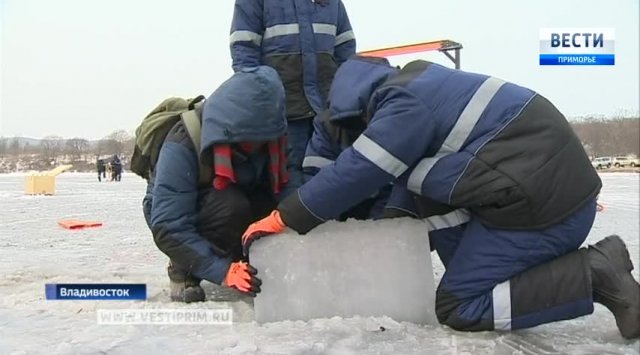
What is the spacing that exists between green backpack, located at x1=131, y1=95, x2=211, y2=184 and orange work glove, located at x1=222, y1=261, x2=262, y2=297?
0.79 feet

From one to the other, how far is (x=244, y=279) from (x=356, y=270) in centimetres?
24

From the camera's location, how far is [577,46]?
170 centimetres

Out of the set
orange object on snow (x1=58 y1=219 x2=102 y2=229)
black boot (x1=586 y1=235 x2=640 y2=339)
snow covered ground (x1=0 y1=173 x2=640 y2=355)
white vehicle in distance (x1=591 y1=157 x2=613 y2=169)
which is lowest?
snow covered ground (x1=0 y1=173 x2=640 y2=355)

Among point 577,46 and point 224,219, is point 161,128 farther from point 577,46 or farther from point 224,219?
point 577,46

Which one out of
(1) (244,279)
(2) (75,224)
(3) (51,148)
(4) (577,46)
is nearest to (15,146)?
(3) (51,148)

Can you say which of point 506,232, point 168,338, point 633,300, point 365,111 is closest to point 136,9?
point 365,111

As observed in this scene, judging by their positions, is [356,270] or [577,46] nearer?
[356,270]

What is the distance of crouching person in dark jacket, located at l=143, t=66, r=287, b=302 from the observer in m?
1.38

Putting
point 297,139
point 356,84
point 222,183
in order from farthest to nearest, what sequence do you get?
point 297,139 < point 222,183 < point 356,84

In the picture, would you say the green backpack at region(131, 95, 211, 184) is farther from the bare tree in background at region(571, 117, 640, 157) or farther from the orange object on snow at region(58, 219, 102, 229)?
the orange object on snow at region(58, 219, 102, 229)

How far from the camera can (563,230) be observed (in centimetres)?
121

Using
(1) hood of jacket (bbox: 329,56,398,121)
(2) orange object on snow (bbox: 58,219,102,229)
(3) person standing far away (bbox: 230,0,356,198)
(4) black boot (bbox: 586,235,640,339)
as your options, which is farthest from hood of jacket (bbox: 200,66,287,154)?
(2) orange object on snow (bbox: 58,219,102,229)

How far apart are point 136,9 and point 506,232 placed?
3.70ft

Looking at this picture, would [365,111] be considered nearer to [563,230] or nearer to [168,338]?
[563,230]
